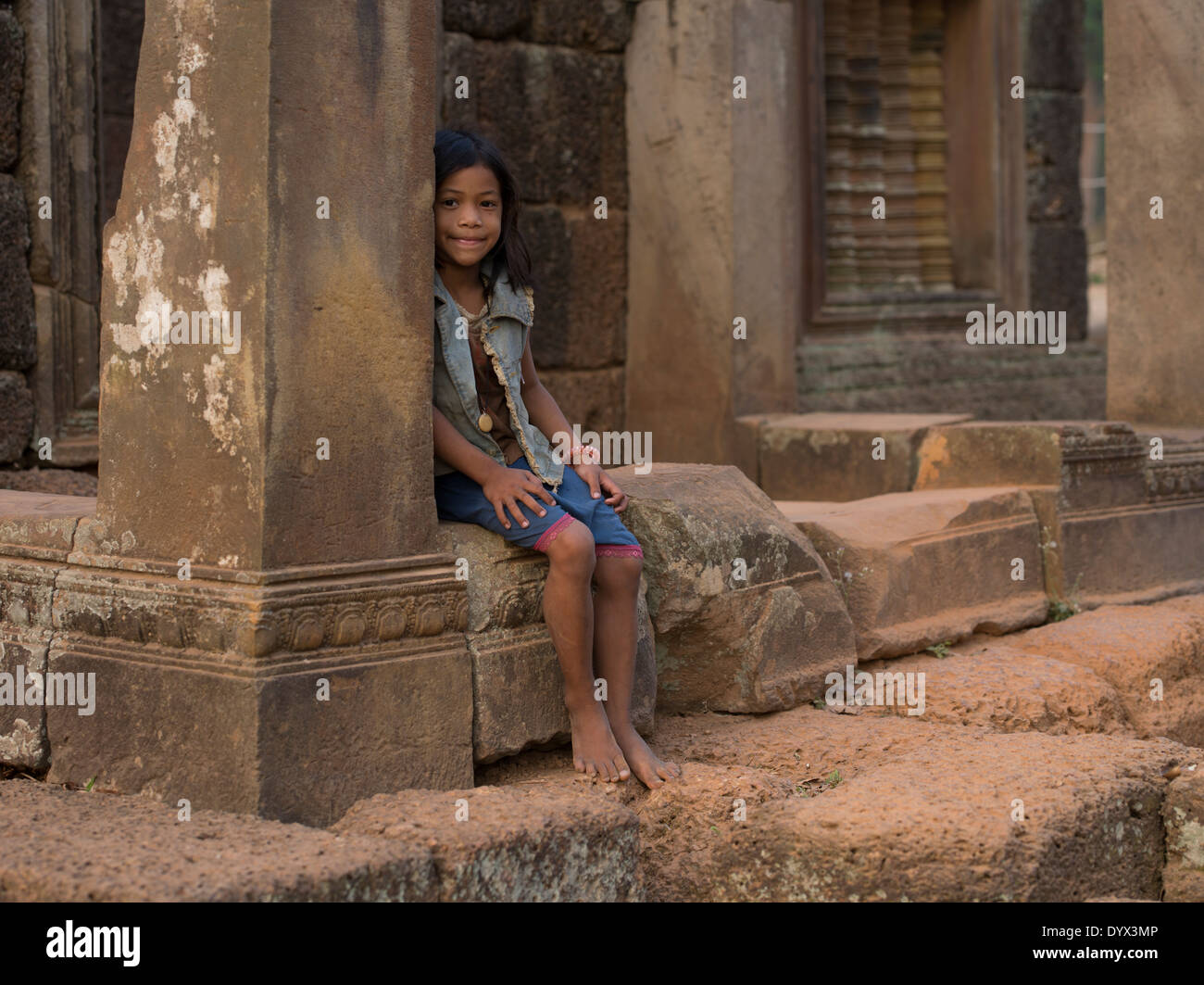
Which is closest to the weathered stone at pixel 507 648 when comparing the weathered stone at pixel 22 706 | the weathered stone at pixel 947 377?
the weathered stone at pixel 22 706

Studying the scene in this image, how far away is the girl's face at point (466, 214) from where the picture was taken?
3.74 m

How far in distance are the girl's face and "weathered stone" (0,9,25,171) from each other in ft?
7.51

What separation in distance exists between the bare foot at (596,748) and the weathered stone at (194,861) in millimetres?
682

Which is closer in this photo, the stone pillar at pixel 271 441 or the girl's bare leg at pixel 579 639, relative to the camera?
the stone pillar at pixel 271 441

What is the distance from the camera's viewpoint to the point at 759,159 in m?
7.30

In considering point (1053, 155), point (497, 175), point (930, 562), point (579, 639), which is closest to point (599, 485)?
point (579, 639)

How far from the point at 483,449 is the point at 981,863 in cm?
149

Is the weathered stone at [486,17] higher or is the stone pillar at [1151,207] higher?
the weathered stone at [486,17]

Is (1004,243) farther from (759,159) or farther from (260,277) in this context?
(260,277)

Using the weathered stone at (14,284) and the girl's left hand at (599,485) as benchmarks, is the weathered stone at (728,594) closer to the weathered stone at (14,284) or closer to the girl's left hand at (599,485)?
the girl's left hand at (599,485)

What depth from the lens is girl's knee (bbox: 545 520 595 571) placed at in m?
3.56

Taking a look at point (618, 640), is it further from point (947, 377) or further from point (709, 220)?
point (947, 377)

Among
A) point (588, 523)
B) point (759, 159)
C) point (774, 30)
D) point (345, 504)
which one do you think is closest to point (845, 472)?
point (759, 159)

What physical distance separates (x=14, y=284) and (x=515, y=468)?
8.19ft
